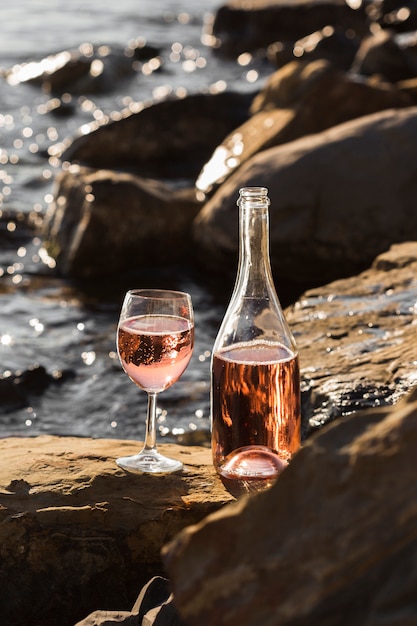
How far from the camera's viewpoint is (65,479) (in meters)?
2.62

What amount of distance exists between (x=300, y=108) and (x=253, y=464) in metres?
6.66

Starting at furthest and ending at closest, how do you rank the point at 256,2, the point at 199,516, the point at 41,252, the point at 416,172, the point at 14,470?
the point at 256,2, the point at 41,252, the point at 416,172, the point at 14,470, the point at 199,516

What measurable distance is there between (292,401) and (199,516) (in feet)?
1.16

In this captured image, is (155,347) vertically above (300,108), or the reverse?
(300,108)

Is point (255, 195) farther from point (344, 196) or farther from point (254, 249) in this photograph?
point (344, 196)

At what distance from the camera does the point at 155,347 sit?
260cm

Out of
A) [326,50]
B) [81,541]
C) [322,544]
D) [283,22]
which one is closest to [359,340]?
[81,541]

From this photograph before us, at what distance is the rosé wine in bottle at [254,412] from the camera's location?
2.57m

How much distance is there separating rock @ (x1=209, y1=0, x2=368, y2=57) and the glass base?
18.7m

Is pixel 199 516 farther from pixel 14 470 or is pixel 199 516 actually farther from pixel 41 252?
pixel 41 252

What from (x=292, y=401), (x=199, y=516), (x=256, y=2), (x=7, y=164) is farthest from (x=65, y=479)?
(x=256, y=2)

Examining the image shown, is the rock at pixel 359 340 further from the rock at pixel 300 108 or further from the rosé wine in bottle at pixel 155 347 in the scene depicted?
the rock at pixel 300 108

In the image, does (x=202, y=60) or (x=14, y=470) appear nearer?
(x=14, y=470)

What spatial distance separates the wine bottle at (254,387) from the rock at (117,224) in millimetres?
5163
